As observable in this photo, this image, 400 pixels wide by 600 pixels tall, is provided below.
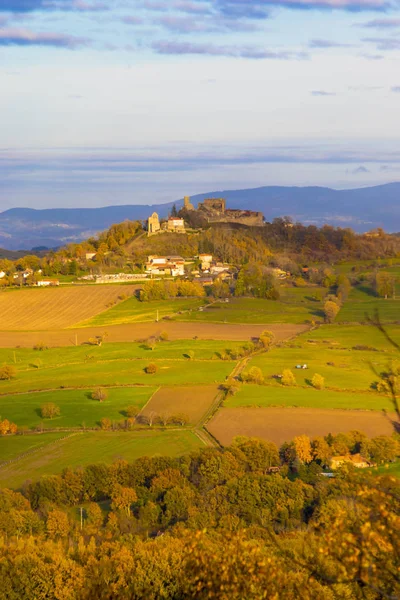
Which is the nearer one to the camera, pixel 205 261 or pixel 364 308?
pixel 364 308

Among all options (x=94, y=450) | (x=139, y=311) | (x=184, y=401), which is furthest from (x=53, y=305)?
(x=94, y=450)

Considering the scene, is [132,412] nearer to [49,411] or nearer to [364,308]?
[49,411]

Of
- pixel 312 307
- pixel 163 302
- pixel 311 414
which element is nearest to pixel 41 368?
pixel 311 414

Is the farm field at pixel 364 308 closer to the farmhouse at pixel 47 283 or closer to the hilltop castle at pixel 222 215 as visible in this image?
the farmhouse at pixel 47 283

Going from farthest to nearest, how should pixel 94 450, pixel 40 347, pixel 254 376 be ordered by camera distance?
pixel 40 347 → pixel 254 376 → pixel 94 450

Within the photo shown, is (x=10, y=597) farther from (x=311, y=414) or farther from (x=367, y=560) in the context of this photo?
(x=311, y=414)

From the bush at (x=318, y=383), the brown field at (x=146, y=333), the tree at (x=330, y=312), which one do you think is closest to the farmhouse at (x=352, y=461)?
the bush at (x=318, y=383)

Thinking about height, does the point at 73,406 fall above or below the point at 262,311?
below

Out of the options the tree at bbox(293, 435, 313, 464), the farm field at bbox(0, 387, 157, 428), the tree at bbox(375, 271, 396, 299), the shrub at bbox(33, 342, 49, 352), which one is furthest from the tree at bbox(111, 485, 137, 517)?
the tree at bbox(375, 271, 396, 299)
